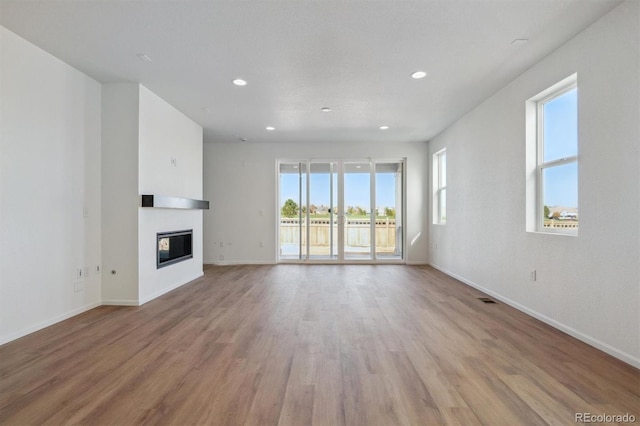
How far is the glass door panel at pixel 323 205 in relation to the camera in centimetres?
672

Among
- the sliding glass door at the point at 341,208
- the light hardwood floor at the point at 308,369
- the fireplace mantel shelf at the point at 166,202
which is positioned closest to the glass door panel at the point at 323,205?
the sliding glass door at the point at 341,208

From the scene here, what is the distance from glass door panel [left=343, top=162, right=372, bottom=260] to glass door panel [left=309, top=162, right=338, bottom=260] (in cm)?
26

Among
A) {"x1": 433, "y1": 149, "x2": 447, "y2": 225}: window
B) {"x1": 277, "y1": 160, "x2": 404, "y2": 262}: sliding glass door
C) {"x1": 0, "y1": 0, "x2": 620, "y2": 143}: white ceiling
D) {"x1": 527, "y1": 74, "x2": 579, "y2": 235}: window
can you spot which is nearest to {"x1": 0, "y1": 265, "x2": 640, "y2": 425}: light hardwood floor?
{"x1": 527, "y1": 74, "x2": 579, "y2": 235}: window

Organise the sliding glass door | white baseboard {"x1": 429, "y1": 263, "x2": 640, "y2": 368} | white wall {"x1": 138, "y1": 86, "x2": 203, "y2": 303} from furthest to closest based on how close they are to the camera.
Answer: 1. the sliding glass door
2. white wall {"x1": 138, "y1": 86, "x2": 203, "y2": 303}
3. white baseboard {"x1": 429, "y1": 263, "x2": 640, "y2": 368}

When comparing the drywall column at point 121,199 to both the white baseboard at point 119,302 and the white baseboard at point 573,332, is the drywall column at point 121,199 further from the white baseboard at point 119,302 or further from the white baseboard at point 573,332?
the white baseboard at point 573,332

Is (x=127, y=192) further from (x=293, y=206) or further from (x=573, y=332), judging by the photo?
(x=573, y=332)

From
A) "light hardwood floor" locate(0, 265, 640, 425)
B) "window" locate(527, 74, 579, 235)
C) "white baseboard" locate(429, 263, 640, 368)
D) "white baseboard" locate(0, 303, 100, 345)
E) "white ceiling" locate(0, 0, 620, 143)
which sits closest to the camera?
"light hardwood floor" locate(0, 265, 640, 425)

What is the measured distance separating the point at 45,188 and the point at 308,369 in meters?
2.97

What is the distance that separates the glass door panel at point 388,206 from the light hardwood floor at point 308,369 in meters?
3.26

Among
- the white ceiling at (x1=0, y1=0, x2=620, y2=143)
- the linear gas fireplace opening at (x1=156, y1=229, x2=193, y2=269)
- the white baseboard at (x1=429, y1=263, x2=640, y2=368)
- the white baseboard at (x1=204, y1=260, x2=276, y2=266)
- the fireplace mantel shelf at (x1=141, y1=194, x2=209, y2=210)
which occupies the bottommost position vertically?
the white baseboard at (x1=204, y1=260, x2=276, y2=266)

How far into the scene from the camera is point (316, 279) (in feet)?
16.5

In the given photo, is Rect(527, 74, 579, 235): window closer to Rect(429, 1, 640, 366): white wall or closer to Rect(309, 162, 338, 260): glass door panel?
Rect(429, 1, 640, 366): white wall

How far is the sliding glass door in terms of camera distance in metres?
6.71

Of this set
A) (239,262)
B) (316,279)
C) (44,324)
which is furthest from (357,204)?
(44,324)
